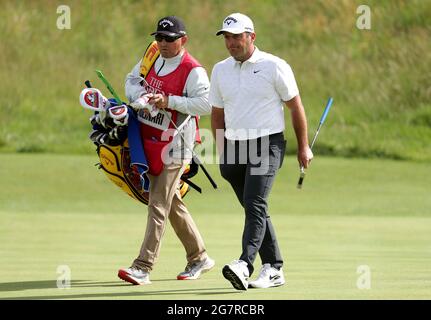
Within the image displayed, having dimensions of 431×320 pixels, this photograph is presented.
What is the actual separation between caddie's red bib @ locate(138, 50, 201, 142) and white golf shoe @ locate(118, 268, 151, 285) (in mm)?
936

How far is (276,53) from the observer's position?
86.4 ft

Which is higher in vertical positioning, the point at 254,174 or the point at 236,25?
the point at 236,25

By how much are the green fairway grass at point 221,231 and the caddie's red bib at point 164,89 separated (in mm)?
1012

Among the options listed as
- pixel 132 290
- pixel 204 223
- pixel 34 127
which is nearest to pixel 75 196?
pixel 204 223

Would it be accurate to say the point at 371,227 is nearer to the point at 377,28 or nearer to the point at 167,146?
the point at 167,146

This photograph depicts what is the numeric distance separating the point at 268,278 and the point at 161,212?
35.8 inches

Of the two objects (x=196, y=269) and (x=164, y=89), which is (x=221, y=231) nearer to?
(x=196, y=269)

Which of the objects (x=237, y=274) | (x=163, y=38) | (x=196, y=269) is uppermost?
(x=163, y=38)

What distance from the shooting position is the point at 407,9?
2712cm

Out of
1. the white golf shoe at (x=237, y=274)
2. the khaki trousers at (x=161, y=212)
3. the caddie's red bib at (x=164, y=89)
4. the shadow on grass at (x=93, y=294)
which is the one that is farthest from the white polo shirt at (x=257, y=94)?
Answer: the shadow on grass at (x=93, y=294)

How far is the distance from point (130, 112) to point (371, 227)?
4.63 metres

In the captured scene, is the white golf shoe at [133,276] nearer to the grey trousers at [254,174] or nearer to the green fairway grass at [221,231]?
the green fairway grass at [221,231]

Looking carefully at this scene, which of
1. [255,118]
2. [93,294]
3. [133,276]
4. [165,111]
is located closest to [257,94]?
[255,118]

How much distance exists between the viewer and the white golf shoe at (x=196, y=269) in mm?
8773
